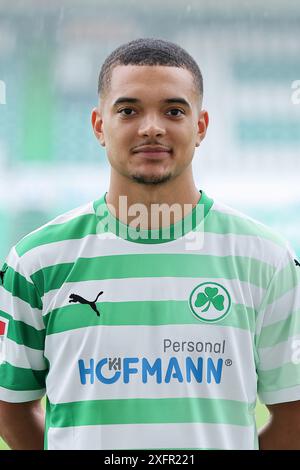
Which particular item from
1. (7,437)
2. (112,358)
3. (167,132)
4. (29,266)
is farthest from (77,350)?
(167,132)

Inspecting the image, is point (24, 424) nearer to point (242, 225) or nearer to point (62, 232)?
point (62, 232)

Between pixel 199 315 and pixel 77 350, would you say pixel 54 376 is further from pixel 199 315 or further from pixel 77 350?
pixel 199 315

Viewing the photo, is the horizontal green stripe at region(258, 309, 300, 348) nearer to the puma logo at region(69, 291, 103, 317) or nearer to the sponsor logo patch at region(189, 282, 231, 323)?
the sponsor logo patch at region(189, 282, 231, 323)

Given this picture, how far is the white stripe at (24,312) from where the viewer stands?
1.20 meters

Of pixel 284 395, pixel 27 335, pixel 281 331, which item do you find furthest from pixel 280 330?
pixel 27 335

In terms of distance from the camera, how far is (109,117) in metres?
1.18

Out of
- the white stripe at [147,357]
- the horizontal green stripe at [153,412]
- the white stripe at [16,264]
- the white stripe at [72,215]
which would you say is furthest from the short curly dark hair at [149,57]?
the horizontal green stripe at [153,412]

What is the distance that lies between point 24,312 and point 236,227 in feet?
1.41

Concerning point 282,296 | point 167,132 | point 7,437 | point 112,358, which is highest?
point 167,132

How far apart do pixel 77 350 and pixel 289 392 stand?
407 millimetres

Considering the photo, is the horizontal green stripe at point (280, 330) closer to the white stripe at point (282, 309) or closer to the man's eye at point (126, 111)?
the white stripe at point (282, 309)

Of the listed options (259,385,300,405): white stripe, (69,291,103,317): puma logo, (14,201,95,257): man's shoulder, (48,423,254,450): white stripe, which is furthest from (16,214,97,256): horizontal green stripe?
(259,385,300,405): white stripe

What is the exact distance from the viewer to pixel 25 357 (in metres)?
1.22

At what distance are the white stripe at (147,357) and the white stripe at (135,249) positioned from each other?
0.46 ft
